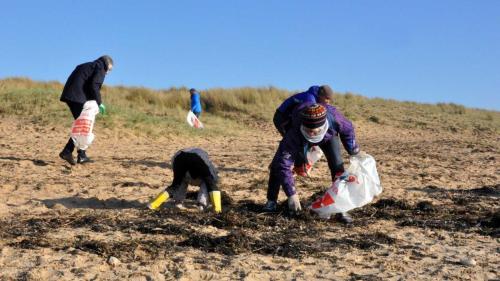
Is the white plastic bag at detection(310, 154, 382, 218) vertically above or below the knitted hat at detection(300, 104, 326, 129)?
below

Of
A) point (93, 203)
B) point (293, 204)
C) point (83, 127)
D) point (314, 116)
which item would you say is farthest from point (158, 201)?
point (83, 127)

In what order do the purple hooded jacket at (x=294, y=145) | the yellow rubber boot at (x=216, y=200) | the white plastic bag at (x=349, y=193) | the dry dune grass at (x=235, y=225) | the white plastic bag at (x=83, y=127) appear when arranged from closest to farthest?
the dry dune grass at (x=235, y=225), the white plastic bag at (x=349, y=193), the purple hooded jacket at (x=294, y=145), the yellow rubber boot at (x=216, y=200), the white plastic bag at (x=83, y=127)

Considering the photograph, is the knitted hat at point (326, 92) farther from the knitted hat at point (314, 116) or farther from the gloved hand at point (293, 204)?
the gloved hand at point (293, 204)

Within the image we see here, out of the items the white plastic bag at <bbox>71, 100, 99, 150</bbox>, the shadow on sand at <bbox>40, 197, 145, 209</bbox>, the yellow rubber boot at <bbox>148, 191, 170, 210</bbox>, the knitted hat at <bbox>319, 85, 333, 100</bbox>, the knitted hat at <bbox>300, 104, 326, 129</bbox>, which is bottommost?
the shadow on sand at <bbox>40, 197, 145, 209</bbox>

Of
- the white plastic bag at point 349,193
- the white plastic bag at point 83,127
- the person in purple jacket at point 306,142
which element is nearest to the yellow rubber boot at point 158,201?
the person in purple jacket at point 306,142

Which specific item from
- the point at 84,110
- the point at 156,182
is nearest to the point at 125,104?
the point at 84,110

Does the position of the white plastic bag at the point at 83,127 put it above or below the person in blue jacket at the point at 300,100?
below

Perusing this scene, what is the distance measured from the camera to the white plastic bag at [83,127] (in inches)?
322

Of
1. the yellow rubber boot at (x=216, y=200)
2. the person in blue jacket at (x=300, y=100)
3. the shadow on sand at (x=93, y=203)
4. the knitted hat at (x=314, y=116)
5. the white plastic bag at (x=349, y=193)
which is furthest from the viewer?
the person in blue jacket at (x=300, y=100)

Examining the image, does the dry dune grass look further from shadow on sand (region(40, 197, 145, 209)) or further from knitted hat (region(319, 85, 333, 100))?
knitted hat (region(319, 85, 333, 100))

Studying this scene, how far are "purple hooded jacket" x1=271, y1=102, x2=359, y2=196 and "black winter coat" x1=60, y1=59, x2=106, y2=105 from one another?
3784mm

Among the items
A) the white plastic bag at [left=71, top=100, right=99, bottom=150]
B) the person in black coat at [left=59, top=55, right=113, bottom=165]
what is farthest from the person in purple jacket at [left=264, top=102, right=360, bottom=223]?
the person in black coat at [left=59, top=55, right=113, bottom=165]

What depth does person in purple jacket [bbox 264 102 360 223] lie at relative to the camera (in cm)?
525

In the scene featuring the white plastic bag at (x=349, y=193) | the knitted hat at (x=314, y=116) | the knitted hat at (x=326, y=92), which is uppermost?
the knitted hat at (x=326, y=92)
